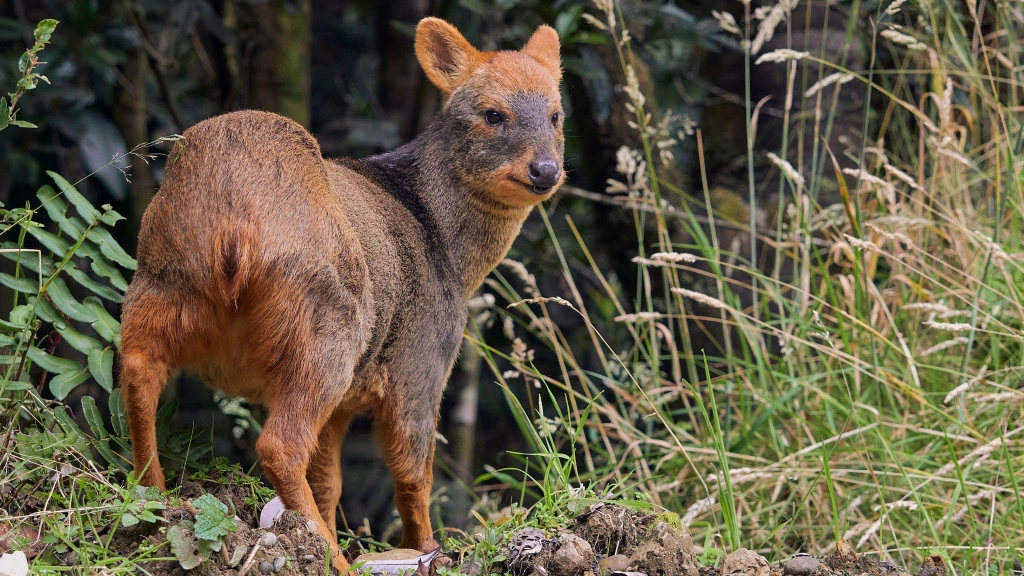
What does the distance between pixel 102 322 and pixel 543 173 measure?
1611 mm

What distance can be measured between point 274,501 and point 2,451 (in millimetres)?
763

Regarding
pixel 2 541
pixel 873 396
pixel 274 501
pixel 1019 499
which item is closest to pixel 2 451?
pixel 2 541

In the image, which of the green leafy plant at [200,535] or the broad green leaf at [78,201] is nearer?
the green leafy plant at [200,535]

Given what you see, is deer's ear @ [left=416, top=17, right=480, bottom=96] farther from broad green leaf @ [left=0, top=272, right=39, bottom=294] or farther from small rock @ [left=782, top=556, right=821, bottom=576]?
small rock @ [left=782, top=556, right=821, bottom=576]

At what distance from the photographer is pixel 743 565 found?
2871 millimetres

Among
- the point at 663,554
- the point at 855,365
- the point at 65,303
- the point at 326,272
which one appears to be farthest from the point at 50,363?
the point at 855,365

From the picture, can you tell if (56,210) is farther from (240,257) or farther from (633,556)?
(633,556)

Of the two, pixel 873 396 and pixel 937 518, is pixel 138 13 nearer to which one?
pixel 873 396

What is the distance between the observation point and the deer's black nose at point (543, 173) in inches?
149

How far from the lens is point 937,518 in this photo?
12.8 ft

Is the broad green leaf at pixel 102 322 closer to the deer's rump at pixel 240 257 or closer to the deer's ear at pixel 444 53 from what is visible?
the deer's rump at pixel 240 257

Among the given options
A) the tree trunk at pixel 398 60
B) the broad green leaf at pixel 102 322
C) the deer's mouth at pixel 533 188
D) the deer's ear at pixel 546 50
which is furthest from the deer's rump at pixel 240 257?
the tree trunk at pixel 398 60

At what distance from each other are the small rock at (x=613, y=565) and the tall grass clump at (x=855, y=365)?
0.53 metres

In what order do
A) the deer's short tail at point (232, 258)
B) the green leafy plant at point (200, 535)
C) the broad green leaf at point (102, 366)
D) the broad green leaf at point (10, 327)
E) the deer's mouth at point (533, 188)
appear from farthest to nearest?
the deer's mouth at point (533, 188), the broad green leaf at point (102, 366), the broad green leaf at point (10, 327), the deer's short tail at point (232, 258), the green leafy plant at point (200, 535)
